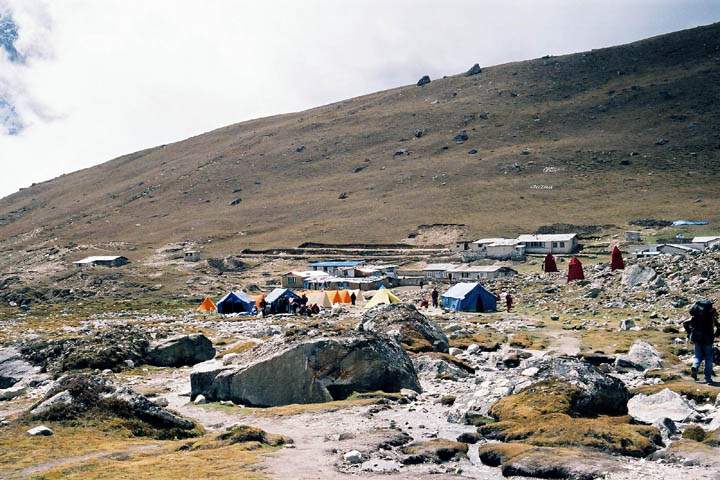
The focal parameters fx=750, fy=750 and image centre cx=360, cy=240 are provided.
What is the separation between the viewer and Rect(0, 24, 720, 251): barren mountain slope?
132 meters

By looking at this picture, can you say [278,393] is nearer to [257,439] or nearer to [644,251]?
[257,439]

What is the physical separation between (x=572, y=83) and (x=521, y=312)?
16080 centimetres

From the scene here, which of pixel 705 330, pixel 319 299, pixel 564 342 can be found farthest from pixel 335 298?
pixel 705 330

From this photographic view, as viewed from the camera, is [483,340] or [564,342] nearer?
[564,342]

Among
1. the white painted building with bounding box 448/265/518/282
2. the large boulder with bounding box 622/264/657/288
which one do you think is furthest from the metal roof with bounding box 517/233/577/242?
the large boulder with bounding box 622/264/657/288

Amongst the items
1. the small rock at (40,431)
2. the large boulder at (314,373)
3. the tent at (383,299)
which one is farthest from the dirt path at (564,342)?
the small rock at (40,431)

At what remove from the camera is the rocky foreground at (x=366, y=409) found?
15.0 metres

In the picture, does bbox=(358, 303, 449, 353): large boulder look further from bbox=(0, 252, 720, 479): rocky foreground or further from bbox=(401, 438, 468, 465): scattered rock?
Answer: bbox=(401, 438, 468, 465): scattered rock

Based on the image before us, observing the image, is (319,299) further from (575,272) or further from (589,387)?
(589,387)

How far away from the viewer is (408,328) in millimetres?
31969

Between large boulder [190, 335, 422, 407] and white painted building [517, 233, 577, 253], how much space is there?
265 ft

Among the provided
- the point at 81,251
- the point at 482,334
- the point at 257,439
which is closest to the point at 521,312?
the point at 482,334

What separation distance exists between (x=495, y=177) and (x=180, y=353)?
12752 centimetres

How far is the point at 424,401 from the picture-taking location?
22094 mm
